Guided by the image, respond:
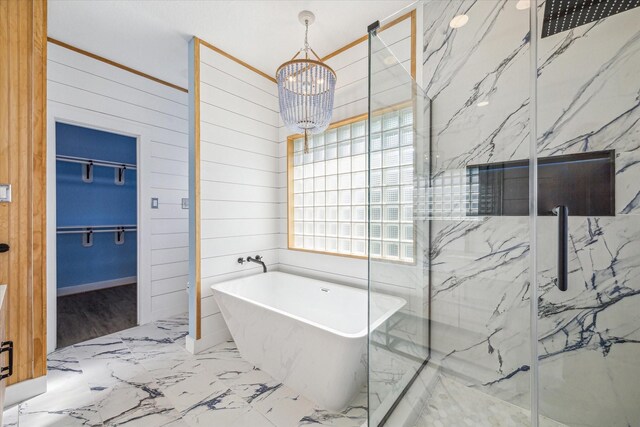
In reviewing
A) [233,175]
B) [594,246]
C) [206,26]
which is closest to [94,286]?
[233,175]

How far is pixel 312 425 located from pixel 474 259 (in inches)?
53.0

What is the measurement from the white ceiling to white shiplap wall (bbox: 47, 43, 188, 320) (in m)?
0.22

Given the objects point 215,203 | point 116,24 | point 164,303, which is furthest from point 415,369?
point 116,24

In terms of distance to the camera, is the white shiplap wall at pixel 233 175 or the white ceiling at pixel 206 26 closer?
the white ceiling at pixel 206 26

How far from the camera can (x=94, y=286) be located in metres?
3.86

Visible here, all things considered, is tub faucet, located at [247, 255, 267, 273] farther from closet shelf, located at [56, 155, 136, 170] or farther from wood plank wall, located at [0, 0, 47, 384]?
closet shelf, located at [56, 155, 136, 170]

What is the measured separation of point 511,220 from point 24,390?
309 centimetres

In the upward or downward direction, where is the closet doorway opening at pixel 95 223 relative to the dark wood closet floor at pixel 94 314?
upward

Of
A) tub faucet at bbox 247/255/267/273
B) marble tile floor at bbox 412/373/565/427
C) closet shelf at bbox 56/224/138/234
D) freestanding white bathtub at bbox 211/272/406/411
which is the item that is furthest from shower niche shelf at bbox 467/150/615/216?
closet shelf at bbox 56/224/138/234

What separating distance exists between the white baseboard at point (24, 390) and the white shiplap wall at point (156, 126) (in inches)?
45.3

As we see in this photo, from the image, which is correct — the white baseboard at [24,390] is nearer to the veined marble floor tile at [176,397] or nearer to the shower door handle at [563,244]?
the veined marble floor tile at [176,397]

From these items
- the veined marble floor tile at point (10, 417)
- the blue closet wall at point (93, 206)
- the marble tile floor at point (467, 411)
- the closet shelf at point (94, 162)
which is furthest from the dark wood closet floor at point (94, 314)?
the marble tile floor at point (467, 411)

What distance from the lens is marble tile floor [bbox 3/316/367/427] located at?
1532 millimetres

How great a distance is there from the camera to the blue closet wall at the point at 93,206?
140 inches
